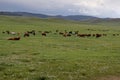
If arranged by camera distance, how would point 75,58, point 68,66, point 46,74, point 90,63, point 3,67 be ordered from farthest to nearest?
1. point 75,58
2. point 90,63
3. point 68,66
4. point 3,67
5. point 46,74

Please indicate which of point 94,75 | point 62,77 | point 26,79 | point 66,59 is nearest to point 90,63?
point 66,59

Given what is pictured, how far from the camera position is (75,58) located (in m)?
21.0

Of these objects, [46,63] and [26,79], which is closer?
[26,79]

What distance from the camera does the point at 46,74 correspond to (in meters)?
15.5

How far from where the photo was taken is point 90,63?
1938 centimetres

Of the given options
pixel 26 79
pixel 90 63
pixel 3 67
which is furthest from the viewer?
pixel 90 63

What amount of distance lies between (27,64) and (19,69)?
1.56 m

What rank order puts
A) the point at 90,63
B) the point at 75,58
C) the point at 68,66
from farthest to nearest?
the point at 75,58, the point at 90,63, the point at 68,66

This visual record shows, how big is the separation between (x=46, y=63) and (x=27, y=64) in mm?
1237

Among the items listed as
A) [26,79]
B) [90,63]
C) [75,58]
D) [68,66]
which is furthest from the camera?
[75,58]

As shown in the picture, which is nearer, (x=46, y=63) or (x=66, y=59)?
(x=46, y=63)

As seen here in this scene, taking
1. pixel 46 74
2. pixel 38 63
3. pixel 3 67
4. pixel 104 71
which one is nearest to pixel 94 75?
pixel 104 71

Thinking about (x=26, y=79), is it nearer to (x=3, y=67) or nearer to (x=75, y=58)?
(x=3, y=67)

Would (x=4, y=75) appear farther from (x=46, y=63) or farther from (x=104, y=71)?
(x=104, y=71)
